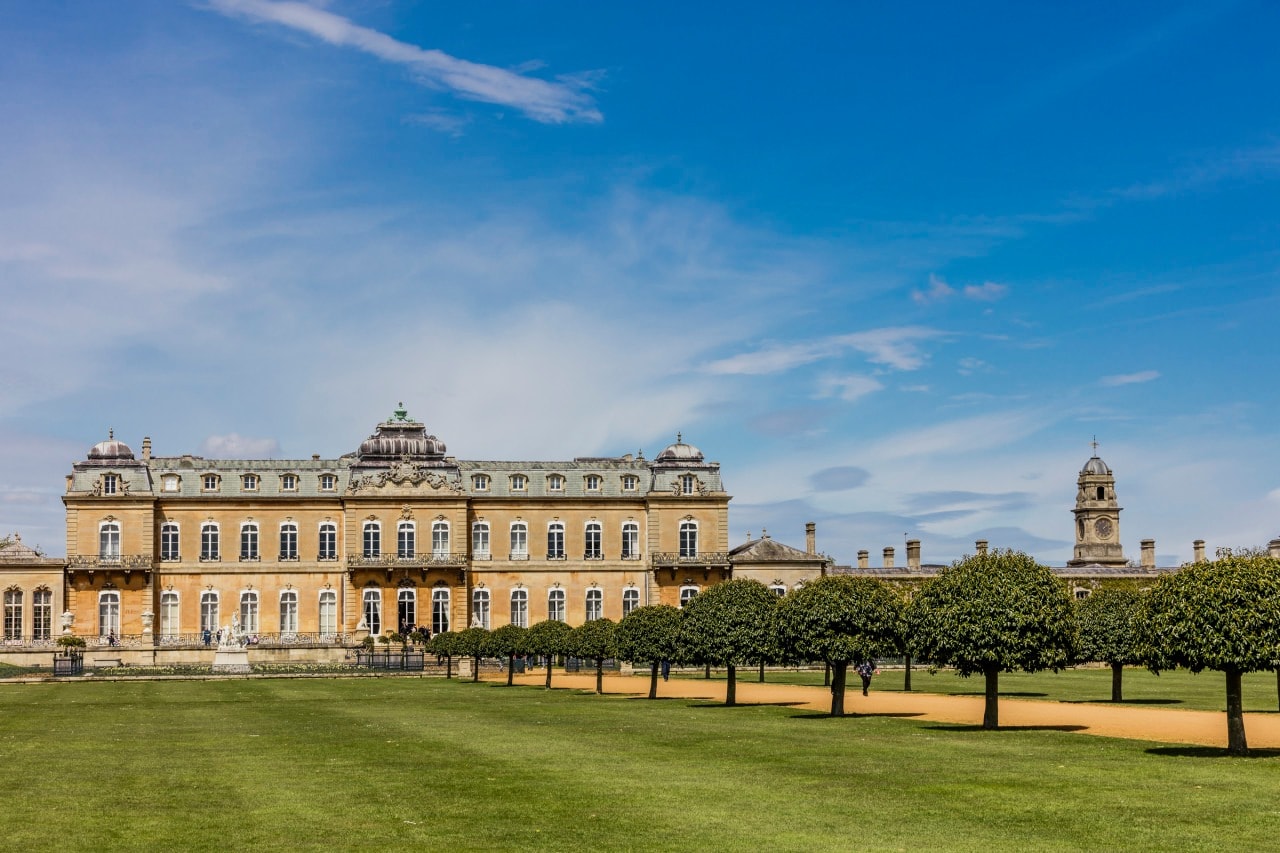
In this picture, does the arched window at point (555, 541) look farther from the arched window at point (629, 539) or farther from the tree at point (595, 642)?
the tree at point (595, 642)

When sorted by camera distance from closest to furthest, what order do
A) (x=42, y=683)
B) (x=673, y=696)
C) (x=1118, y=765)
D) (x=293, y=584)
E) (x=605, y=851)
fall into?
(x=605, y=851)
(x=1118, y=765)
(x=673, y=696)
(x=42, y=683)
(x=293, y=584)

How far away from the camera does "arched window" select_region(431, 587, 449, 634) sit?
85.9 m

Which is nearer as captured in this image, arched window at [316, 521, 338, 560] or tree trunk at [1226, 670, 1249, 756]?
tree trunk at [1226, 670, 1249, 756]

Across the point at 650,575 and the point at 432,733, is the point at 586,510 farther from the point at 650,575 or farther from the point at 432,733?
the point at 432,733

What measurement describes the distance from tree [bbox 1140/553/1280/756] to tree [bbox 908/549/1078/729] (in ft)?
19.3


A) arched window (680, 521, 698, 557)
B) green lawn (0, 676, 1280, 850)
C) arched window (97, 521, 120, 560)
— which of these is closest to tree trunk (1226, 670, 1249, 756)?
green lawn (0, 676, 1280, 850)

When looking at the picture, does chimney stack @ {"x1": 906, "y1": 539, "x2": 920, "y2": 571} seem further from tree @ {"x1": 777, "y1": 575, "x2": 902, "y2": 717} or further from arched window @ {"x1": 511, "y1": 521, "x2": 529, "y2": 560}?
tree @ {"x1": 777, "y1": 575, "x2": 902, "y2": 717}

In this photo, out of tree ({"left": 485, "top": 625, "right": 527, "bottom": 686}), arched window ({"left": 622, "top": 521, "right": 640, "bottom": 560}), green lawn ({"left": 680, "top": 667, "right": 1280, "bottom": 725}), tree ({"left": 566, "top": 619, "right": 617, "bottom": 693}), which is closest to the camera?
green lawn ({"left": 680, "top": 667, "right": 1280, "bottom": 725})

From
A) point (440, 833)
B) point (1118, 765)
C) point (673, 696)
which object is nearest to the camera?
point (440, 833)

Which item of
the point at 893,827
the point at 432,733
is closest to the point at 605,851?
the point at 893,827

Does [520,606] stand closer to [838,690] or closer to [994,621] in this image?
[838,690]

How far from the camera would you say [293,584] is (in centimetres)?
8631

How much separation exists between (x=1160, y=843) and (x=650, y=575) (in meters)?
71.1

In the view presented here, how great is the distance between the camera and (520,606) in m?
87.8
